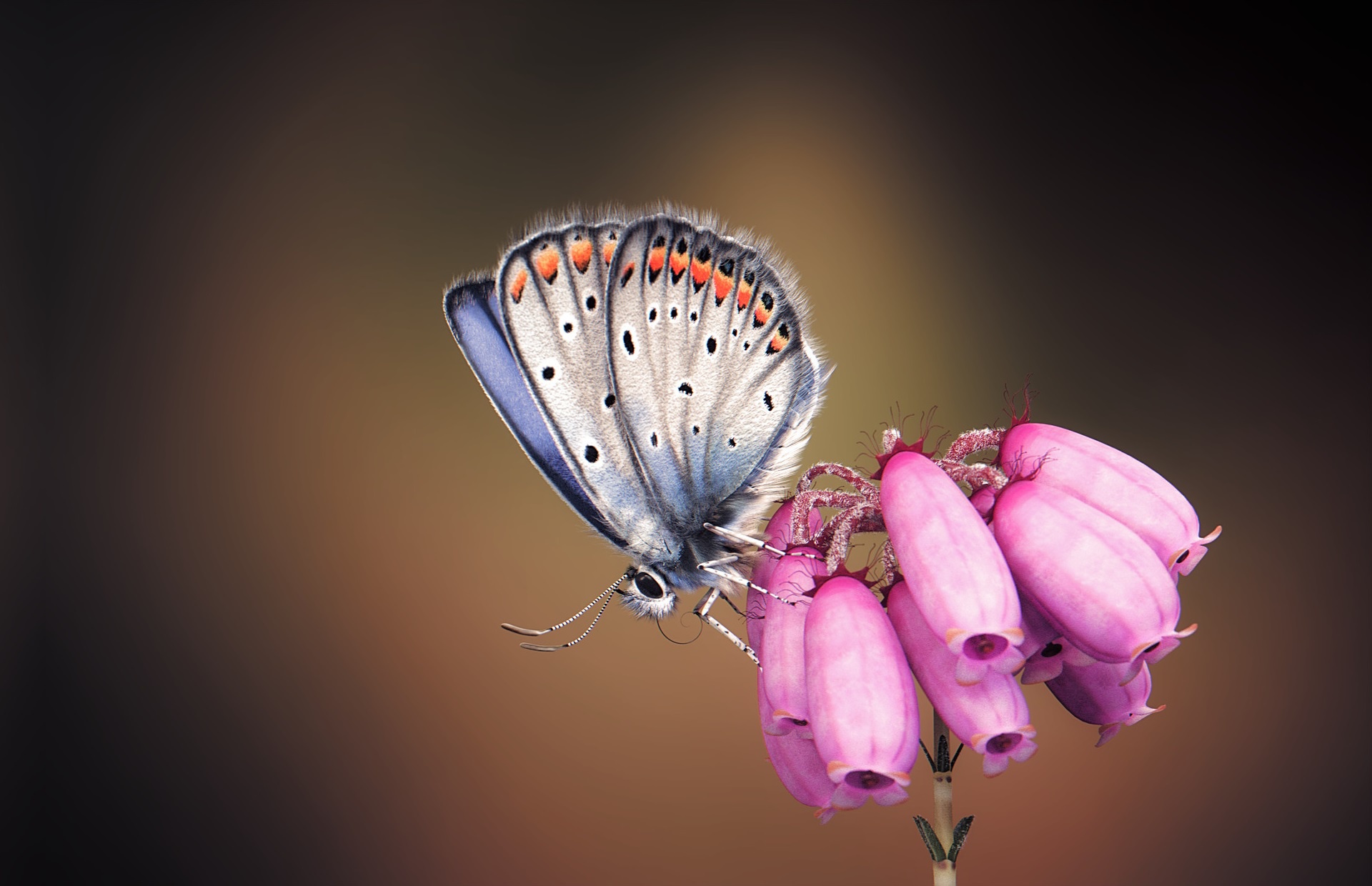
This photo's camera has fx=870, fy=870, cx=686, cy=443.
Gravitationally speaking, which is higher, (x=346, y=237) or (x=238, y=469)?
(x=346, y=237)

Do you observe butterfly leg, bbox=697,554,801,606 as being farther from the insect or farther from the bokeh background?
the bokeh background

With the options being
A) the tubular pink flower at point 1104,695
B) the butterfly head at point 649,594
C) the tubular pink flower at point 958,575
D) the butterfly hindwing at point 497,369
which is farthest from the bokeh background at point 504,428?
the tubular pink flower at point 958,575

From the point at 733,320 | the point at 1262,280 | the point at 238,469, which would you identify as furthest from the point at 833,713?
the point at 1262,280

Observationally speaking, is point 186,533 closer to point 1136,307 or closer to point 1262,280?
point 1136,307

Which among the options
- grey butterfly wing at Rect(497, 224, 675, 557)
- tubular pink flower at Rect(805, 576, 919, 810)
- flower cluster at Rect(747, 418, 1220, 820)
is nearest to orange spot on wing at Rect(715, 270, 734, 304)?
grey butterfly wing at Rect(497, 224, 675, 557)

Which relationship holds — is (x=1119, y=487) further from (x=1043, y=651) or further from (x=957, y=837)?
(x=957, y=837)

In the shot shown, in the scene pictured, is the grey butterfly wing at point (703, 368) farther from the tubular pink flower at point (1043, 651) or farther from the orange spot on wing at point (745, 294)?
the tubular pink flower at point (1043, 651)

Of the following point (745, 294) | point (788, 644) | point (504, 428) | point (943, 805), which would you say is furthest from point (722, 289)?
point (504, 428)
